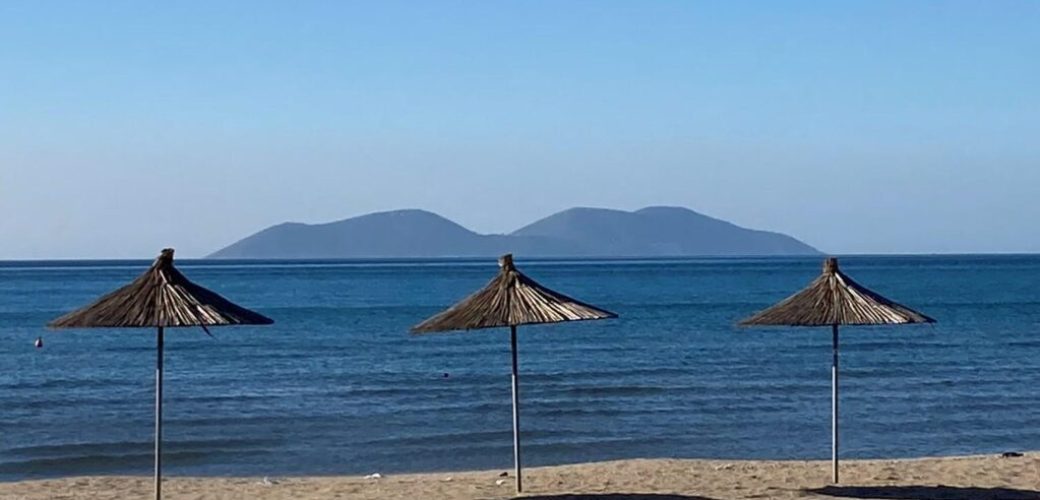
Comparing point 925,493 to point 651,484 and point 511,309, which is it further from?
point 511,309

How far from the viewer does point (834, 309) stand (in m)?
12.8

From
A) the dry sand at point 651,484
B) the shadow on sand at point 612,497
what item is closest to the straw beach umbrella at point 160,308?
the dry sand at point 651,484

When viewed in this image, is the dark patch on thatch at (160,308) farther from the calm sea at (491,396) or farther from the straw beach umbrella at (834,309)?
the calm sea at (491,396)

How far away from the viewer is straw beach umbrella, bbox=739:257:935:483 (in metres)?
12.7

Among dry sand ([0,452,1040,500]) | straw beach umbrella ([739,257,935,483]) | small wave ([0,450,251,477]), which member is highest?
straw beach umbrella ([739,257,935,483])

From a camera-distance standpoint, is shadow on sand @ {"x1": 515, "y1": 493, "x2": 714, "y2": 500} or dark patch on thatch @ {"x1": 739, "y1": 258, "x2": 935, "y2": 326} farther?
shadow on sand @ {"x1": 515, "y1": 493, "x2": 714, "y2": 500}

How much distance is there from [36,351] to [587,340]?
47.3 feet

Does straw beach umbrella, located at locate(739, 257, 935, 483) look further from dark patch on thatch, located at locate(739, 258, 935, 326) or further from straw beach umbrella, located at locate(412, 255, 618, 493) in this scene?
straw beach umbrella, located at locate(412, 255, 618, 493)

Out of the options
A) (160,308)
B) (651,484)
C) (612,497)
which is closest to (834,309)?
(612,497)

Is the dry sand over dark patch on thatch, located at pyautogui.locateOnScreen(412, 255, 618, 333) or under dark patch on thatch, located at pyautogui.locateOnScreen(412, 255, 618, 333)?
under

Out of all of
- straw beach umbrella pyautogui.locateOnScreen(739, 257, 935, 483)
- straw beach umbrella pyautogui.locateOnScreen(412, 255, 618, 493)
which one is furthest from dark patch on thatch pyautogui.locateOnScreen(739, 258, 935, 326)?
straw beach umbrella pyautogui.locateOnScreen(412, 255, 618, 493)

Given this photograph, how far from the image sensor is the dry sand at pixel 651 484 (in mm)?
13664

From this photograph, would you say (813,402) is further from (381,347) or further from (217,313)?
(381,347)

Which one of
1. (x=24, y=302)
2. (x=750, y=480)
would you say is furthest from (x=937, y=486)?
(x=24, y=302)
